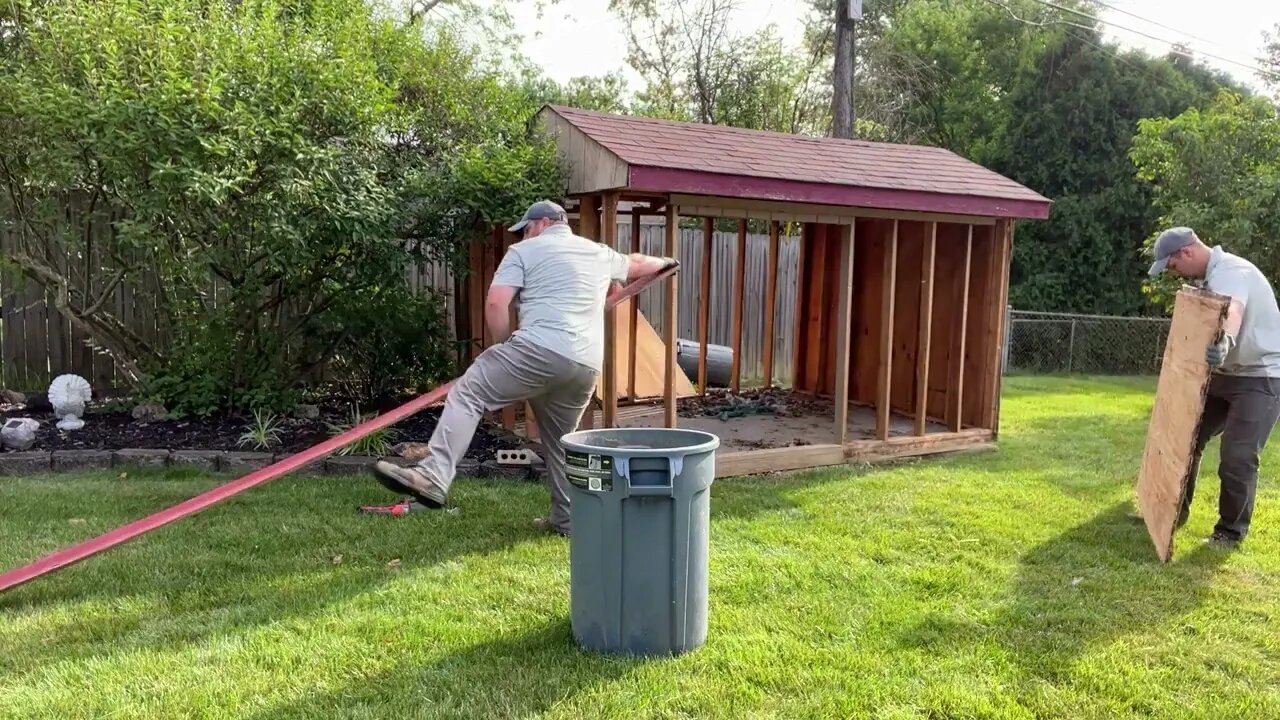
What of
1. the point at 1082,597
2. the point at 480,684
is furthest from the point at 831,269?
the point at 480,684

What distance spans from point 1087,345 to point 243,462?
13836 millimetres

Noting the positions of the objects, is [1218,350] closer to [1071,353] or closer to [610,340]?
[610,340]

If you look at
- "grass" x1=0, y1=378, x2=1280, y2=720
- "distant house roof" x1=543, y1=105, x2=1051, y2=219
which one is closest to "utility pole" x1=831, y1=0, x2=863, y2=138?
"distant house roof" x1=543, y1=105, x2=1051, y2=219

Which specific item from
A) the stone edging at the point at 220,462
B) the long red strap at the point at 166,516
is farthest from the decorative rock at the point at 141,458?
the long red strap at the point at 166,516

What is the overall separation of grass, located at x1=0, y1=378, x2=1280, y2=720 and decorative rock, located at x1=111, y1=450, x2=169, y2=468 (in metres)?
0.28

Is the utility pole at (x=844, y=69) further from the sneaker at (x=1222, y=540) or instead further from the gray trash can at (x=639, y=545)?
the gray trash can at (x=639, y=545)

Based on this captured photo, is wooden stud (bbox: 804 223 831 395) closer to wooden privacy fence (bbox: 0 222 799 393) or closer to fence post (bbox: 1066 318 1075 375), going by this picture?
wooden privacy fence (bbox: 0 222 799 393)

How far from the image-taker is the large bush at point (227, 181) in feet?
19.0

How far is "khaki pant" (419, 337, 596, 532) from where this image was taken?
406 centimetres

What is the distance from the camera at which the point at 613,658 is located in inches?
132

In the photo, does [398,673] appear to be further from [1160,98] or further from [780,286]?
[1160,98]

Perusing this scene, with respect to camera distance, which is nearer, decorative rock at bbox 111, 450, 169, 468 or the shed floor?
decorative rock at bbox 111, 450, 169, 468

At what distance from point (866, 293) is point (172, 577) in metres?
7.09

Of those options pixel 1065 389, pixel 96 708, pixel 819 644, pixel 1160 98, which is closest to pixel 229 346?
pixel 96 708
